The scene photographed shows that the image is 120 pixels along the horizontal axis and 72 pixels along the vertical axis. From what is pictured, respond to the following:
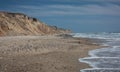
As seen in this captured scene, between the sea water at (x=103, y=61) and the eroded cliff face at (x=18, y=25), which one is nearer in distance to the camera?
the sea water at (x=103, y=61)

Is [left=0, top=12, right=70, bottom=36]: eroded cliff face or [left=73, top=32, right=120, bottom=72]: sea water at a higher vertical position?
[left=73, top=32, right=120, bottom=72]: sea water

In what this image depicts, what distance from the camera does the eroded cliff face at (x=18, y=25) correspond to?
70125mm

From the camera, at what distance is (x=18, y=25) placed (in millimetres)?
83375

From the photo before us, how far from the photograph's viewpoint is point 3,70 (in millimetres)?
11125

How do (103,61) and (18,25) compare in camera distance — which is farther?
(18,25)

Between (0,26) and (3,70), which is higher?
(3,70)

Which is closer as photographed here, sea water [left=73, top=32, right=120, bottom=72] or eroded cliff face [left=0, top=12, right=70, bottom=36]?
sea water [left=73, top=32, right=120, bottom=72]

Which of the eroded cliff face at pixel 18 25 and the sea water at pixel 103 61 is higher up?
the sea water at pixel 103 61

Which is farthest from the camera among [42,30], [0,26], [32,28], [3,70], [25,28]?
[42,30]

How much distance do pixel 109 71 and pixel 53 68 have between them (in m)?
2.76

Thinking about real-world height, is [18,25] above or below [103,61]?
below

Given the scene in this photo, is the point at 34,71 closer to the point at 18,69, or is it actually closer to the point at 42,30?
the point at 18,69

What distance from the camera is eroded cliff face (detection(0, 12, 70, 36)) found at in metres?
70.1

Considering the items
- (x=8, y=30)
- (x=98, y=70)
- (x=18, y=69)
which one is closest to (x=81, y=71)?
(x=98, y=70)
